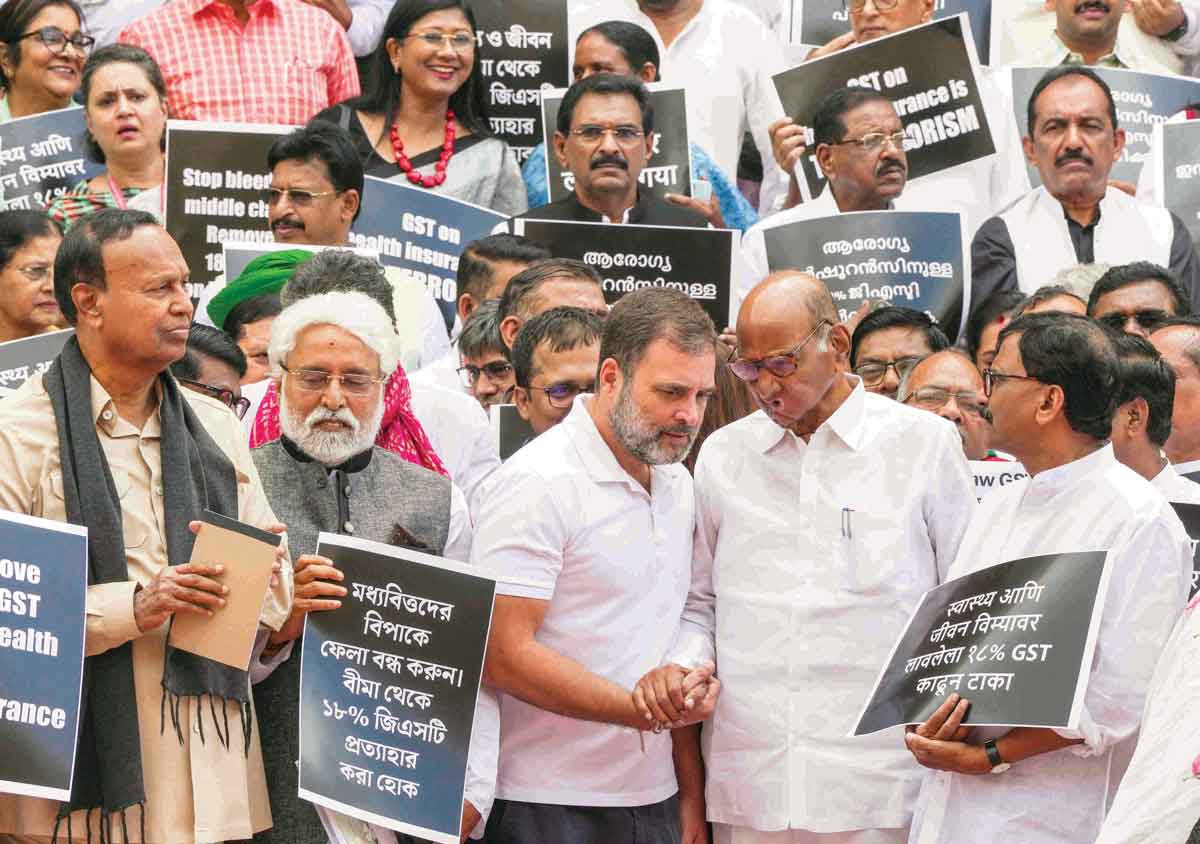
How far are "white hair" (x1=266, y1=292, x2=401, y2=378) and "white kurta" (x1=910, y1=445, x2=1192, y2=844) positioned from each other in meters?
1.54

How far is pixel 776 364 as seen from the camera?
5008mm

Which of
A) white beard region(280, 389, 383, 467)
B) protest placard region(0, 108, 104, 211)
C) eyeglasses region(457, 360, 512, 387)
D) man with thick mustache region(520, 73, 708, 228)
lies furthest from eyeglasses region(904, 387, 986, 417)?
protest placard region(0, 108, 104, 211)

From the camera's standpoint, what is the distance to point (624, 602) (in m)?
4.98

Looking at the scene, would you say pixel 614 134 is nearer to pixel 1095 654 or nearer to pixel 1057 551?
pixel 1057 551

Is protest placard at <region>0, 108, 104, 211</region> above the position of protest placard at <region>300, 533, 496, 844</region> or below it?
above

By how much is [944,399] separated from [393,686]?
8.35 feet

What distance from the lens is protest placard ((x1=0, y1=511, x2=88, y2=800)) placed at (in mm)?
4375

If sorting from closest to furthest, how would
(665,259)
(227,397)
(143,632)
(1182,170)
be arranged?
(143,632)
(227,397)
(665,259)
(1182,170)

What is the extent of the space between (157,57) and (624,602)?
5.28 metres

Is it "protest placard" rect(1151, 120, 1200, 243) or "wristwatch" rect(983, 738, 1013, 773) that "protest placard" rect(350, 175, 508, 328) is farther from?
"wristwatch" rect(983, 738, 1013, 773)

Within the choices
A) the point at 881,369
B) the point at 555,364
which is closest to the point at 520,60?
the point at 881,369

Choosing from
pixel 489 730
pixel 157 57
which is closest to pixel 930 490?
pixel 489 730

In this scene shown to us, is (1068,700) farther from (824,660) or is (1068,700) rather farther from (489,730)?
(489,730)

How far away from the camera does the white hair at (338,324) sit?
5129mm
